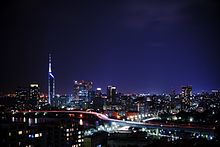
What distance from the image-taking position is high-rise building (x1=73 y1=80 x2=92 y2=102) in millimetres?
40513

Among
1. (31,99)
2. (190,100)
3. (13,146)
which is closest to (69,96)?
(31,99)

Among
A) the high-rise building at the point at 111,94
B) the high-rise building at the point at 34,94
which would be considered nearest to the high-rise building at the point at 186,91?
the high-rise building at the point at 111,94

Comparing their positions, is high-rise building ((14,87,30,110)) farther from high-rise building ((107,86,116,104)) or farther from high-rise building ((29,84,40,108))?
high-rise building ((107,86,116,104))

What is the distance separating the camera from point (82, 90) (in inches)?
1677

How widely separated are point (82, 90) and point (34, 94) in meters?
9.31

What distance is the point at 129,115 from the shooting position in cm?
2639

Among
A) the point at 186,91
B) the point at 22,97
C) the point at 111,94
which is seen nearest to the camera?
the point at 22,97

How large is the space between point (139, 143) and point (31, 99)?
24.2 metres

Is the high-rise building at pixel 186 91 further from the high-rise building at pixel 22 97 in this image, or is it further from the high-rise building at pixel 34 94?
the high-rise building at pixel 22 97

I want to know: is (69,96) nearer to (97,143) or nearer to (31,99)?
(31,99)

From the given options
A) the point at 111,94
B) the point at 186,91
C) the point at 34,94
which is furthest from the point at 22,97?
the point at 186,91

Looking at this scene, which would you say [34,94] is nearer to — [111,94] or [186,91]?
[111,94]

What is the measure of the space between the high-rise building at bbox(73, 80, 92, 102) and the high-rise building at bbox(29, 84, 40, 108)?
6.69 metres

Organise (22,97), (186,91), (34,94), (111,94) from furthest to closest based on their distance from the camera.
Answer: (111,94) < (186,91) < (34,94) < (22,97)
